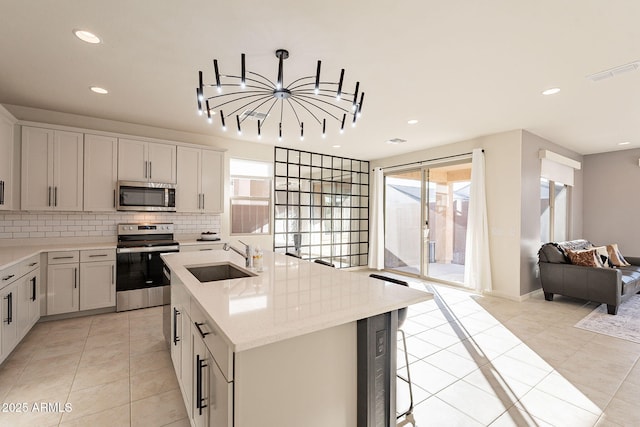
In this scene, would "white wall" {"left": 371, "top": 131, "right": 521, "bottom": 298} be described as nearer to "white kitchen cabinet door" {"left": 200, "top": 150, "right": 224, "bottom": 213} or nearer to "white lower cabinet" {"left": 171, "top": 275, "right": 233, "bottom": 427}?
"white kitchen cabinet door" {"left": 200, "top": 150, "right": 224, "bottom": 213}

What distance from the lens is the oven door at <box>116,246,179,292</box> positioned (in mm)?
4070

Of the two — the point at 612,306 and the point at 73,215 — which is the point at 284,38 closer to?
the point at 73,215

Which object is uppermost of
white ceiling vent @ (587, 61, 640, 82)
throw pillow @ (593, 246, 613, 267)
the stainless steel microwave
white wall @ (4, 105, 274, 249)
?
white ceiling vent @ (587, 61, 640, 82)

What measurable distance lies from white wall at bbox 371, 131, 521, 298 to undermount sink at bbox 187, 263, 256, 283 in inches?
175

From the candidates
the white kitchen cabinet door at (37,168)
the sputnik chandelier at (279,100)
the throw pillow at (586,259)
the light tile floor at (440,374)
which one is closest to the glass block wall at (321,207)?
the sputnik chandelier at (279,100)

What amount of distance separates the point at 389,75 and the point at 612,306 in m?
4.40

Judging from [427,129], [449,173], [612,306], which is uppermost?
[427,129]

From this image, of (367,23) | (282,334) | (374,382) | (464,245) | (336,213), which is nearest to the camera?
(282,334)

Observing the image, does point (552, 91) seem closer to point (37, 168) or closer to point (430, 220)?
point (430, 220)

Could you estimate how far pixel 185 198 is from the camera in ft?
15.6

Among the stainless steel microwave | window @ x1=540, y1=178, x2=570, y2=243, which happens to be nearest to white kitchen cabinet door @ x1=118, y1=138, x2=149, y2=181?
the stainless steel microwave

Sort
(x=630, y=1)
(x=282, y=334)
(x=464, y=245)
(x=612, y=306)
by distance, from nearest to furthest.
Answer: (x=282, y=334)
(x=630, y=1)
(x=612, y=306)
(x=464, y=245)

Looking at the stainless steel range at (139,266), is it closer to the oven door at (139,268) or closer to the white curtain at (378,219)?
the oven door at (139,268)

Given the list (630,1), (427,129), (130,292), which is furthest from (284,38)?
(130,292)
